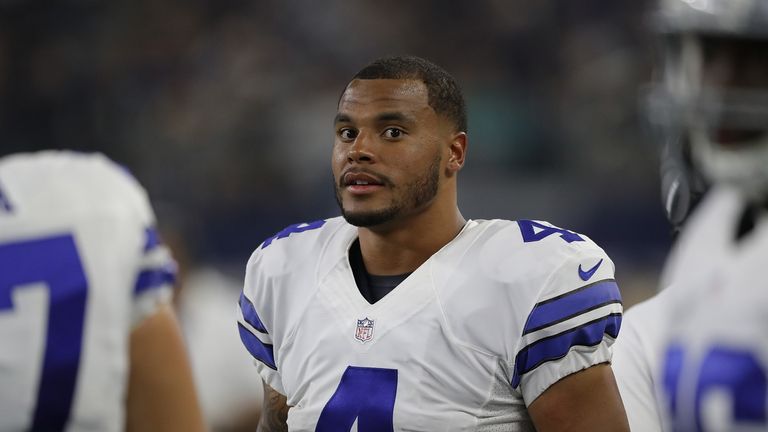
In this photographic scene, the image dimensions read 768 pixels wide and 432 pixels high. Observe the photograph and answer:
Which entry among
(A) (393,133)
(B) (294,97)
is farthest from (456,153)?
(B) (294,97)

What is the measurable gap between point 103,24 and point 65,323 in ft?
21.7

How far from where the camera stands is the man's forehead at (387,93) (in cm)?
267

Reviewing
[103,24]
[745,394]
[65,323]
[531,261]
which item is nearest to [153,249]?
[65,323]

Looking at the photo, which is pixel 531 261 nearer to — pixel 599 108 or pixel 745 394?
pixel 745 394

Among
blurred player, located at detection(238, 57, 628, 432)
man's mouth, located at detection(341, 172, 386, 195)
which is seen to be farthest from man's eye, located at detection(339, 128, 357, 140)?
man's mouth, located at detection(341, 172, 386, 195)

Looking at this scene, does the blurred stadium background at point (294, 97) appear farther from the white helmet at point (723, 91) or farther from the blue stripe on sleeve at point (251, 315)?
the white helmet at point (723, 91)

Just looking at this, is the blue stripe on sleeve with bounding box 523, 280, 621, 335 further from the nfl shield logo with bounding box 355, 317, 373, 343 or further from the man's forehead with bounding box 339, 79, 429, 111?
the man's forehead with bounding box 339, 79, 429, 111

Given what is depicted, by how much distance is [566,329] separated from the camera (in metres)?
2.36

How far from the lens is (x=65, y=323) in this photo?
5.13ft

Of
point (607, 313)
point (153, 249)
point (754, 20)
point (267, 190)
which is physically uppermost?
point (754, 20)

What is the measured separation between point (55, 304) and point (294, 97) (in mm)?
5843

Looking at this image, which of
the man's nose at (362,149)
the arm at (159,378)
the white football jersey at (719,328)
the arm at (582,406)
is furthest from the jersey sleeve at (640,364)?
the arm at (159,378)

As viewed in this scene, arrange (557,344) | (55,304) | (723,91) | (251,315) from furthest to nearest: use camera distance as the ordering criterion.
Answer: (251,315) < (557,344) < (723,91) < (55,304)

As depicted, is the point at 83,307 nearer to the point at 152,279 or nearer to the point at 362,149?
the point at 152,279
